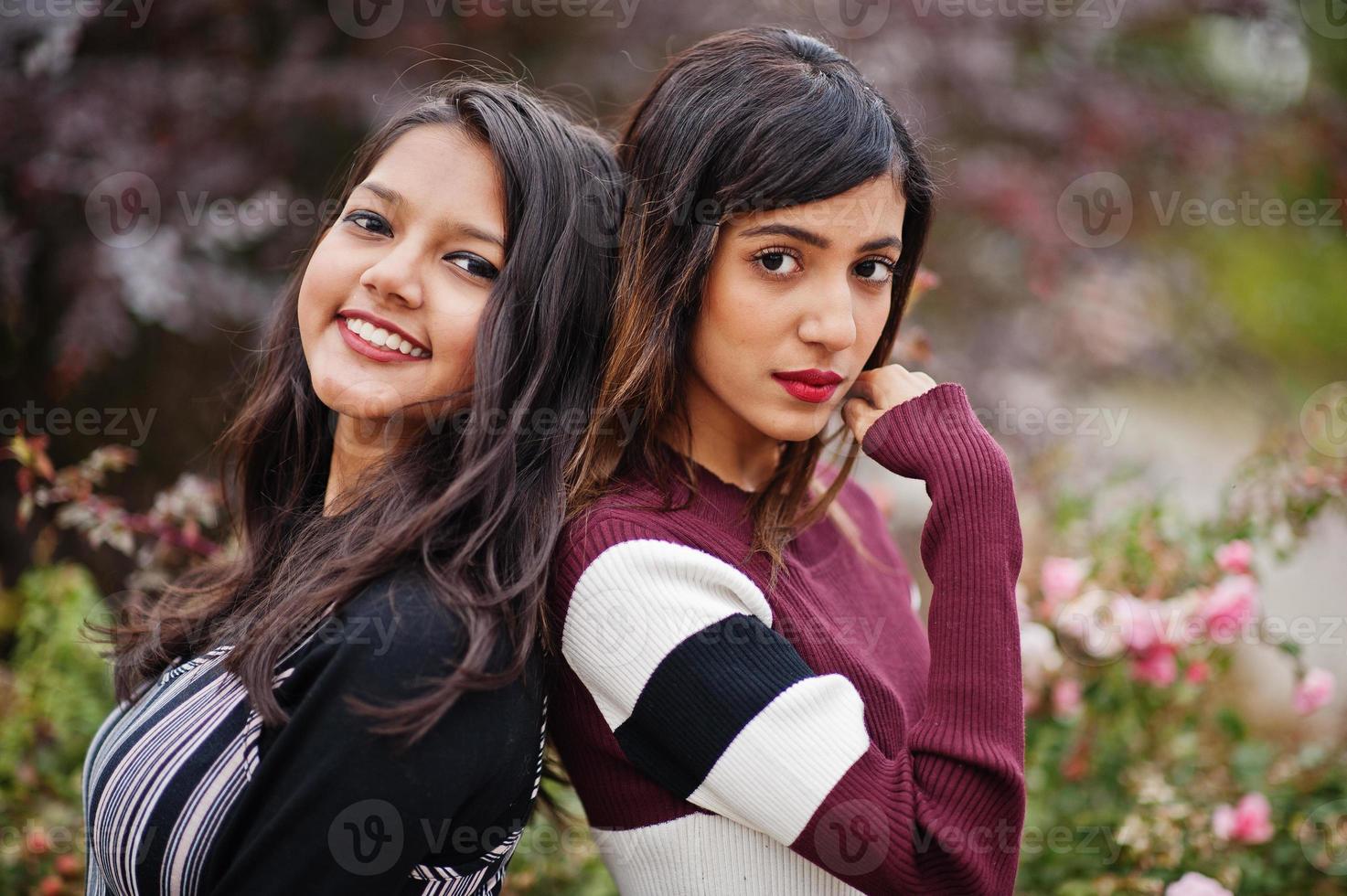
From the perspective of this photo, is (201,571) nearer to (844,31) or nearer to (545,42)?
(545,42)

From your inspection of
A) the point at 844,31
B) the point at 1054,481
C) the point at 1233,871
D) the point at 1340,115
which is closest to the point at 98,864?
the point at 1233,871

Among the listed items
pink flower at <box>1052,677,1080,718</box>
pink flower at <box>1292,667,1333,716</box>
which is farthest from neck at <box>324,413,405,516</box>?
pink flower at <box>1292,667,1333,716</box>

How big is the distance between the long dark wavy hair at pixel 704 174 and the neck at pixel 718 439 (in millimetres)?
28

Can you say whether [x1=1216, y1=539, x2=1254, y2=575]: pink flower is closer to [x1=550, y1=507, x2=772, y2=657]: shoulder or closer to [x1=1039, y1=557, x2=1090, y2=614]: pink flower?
[x1=1039, y1=557, x2=1090, y2=614]: pink flower

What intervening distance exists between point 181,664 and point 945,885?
112cm

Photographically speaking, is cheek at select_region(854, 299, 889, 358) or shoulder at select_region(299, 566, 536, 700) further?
cheek at select_region(854, 299, 889, 358)

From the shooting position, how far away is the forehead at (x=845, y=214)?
146cm

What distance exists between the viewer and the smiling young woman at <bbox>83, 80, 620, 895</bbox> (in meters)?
1.27

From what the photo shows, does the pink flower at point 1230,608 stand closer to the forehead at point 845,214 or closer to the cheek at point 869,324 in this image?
the cheek at point 869,324

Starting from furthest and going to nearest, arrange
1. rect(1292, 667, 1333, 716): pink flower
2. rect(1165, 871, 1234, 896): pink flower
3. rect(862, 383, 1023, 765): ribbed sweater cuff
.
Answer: rect(1292, 667, 1333, 716): pink flower → rect(1165, 871, 1234, 896): pink flower → rect(862, 383, 1023, 765): ribbed sweater cuff

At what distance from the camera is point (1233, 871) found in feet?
6.58

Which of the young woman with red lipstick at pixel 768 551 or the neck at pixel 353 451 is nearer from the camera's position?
the young woman with red lipstick at pixel 768 551

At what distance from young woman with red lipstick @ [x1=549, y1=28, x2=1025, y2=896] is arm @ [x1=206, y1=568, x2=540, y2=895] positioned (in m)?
0.19

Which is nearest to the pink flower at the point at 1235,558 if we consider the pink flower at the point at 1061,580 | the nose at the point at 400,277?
the pink flower at the point at 1061,580
